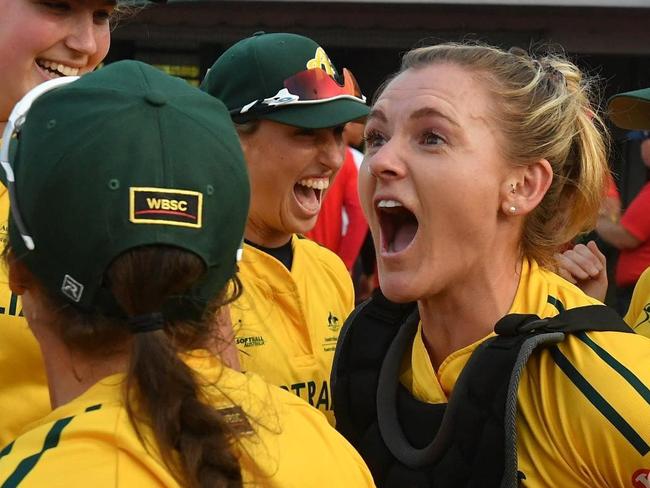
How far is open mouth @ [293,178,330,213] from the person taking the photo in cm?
346

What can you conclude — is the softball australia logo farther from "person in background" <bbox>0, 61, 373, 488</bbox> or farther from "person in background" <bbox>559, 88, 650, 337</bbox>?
"person in background" <bbox>559, 88, 650, 337</bbox>

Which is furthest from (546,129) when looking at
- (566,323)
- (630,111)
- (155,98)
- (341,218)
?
(341,218)

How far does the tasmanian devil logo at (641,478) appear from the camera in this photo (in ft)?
7.38

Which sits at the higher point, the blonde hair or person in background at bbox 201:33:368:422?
the blonde hair

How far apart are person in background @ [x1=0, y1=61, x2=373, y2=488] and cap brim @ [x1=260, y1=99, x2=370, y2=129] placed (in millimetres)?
1554

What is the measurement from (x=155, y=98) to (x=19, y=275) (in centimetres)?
37

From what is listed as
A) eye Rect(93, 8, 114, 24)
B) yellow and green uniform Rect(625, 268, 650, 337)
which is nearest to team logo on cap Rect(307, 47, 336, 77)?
eye Rect(93, 8, 114, 24)

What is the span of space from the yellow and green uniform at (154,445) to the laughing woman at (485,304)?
2.17 feet

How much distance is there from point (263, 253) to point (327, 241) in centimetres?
328

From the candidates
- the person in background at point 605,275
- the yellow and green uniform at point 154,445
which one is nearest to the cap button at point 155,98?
the yellow and green uniform at point 154,445

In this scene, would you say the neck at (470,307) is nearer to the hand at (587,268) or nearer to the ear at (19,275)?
the hand at (587,268)

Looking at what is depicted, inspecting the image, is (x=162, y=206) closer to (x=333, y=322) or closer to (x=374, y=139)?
(x=374, y=139)

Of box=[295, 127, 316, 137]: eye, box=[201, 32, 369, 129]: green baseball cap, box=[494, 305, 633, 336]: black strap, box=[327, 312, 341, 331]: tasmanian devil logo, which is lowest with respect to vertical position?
box=[327, 312, 341, 331]: tasmanian devil logo

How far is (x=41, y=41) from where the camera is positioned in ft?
9.12
